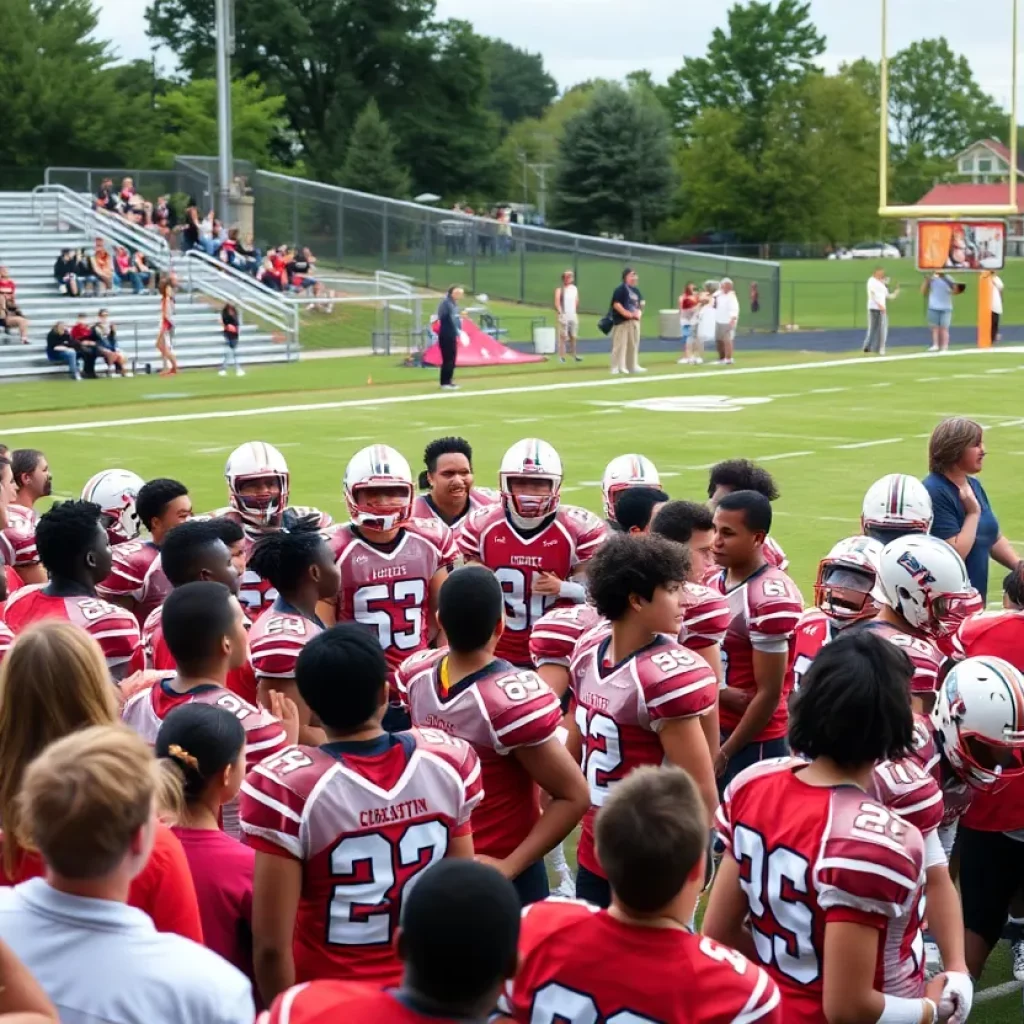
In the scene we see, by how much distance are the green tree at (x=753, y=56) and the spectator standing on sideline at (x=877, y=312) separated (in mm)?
64356

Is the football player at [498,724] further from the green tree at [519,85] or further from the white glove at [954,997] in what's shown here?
the green tree at [519,85]

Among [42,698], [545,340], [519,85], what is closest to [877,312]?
[545,340]

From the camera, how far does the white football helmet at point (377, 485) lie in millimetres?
7016

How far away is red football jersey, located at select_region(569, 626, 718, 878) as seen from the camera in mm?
4586

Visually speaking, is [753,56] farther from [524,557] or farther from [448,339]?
[524,557]

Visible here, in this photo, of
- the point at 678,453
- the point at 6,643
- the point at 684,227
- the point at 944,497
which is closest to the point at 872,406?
the point at 678,453

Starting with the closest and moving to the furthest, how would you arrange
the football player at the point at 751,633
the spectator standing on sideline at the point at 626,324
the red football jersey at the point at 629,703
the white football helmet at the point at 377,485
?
the red football jersey at the point at 629,703
the football player at the point at 751,633
the white football helmet at the point at 377,485
the spectator standing on sideline at the point at 626,324

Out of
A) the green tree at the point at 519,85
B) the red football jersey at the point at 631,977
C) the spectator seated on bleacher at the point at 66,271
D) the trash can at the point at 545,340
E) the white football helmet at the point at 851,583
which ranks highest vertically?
the green tree at the point at 519,85

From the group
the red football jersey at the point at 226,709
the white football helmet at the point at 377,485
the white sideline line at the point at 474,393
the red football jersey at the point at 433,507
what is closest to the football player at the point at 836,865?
the red football jersey at the point at 226,709

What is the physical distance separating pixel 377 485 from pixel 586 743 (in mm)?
2449

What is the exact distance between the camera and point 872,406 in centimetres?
2262

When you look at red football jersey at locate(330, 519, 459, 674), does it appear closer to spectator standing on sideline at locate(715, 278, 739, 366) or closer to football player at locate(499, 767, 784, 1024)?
football player at locate(499, 767, 784, 1024)

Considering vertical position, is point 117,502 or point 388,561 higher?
point 117,502

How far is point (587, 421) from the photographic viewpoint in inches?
836
